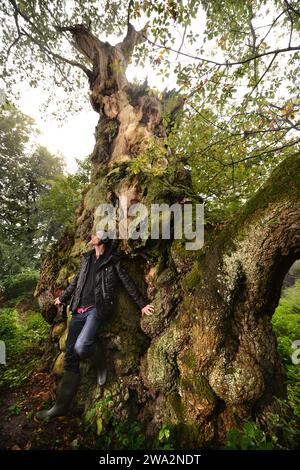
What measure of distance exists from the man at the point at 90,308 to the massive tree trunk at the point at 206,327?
0.27 meters

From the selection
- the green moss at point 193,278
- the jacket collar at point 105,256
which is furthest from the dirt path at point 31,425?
the green moss at point 193,278

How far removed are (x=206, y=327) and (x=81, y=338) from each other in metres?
1.84

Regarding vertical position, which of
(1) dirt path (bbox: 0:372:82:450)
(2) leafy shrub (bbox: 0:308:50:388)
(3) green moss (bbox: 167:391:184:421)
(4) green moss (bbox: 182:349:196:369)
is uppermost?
(4) green moss (bbox: 182:349:196:369)

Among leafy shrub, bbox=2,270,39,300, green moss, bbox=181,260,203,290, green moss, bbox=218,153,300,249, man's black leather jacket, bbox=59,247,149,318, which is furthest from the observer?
leafy shrub, bbox=2,270,39,300

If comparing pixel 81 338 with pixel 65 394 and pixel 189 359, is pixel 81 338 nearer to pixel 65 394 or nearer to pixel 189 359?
pixel 65 394

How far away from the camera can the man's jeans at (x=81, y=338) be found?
3.48 meters

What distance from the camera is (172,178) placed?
193 inches

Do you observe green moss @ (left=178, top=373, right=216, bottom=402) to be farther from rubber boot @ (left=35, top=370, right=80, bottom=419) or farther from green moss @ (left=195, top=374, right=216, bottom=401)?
→ rubber boot @ (left=35, top=370, right=80, bottom=419)

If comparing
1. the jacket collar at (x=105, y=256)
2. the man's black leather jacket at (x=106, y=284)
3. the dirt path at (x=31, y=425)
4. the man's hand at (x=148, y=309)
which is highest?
the jacket collar at (x=105, y=256)

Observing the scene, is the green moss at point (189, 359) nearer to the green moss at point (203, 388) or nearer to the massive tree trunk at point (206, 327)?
the massive tree trunk at point (206, 327)

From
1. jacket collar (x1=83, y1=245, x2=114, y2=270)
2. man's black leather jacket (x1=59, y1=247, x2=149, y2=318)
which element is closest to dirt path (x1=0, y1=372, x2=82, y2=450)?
man's black leather jacket (x1=59, y1=247, x2=149, y2=318)

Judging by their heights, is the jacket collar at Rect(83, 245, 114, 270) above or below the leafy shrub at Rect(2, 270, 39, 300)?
above

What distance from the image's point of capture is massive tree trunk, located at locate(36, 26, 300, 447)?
8.99 ft

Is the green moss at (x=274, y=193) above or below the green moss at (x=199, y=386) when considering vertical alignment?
above
